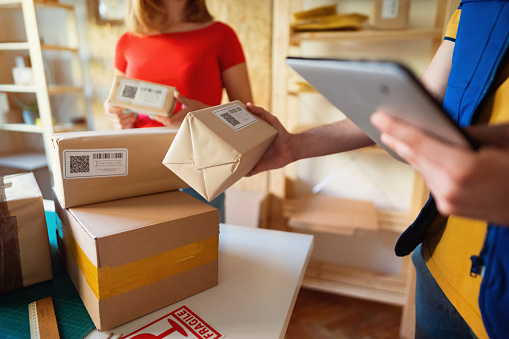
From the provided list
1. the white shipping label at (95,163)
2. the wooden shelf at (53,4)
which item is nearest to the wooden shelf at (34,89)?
the wooden shelf at (53,4)

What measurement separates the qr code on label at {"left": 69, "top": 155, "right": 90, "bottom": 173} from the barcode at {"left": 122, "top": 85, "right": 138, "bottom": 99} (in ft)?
1.02

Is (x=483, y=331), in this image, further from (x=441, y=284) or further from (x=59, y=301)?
(x=59, y=301)

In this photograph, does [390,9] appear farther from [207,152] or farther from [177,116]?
[207,152]

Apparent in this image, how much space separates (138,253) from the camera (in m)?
0.63

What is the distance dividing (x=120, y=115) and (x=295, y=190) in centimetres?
135

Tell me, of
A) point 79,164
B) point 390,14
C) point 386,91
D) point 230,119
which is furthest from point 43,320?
point 390,14

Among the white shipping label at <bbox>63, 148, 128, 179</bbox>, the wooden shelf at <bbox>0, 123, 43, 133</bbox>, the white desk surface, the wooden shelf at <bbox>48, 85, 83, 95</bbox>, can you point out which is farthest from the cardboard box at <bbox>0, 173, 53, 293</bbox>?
the wooden shelf at <bbox>0, 123, 43, 133</bbox>

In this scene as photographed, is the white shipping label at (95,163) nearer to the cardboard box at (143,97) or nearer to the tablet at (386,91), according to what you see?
the cardboard box at (143,97)

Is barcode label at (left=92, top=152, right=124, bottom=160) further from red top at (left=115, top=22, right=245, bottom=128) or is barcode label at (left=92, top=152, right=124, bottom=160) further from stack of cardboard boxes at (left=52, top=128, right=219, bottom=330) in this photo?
red top at (left=115, top=22, right=245, bottom=128)

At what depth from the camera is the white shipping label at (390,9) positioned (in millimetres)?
1562

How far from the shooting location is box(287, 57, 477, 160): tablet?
0.37m

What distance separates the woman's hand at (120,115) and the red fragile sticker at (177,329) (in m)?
0.66

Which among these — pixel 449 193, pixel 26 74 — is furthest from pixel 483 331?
pixel 26 74

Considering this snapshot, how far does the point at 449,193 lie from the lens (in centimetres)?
36
